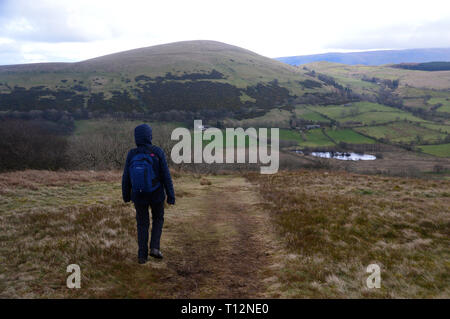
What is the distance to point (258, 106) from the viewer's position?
467 ft

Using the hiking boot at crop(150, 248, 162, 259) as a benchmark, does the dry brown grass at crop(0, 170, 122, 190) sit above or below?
below

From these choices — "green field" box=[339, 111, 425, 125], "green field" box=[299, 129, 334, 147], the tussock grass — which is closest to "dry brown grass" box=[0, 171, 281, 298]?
the tussock grass

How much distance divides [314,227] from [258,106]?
136138 mm

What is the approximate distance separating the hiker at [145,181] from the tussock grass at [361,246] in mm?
3418

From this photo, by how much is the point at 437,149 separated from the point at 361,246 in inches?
4039

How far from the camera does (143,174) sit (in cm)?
658

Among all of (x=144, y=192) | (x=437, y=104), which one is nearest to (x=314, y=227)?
(x=144, y=192)

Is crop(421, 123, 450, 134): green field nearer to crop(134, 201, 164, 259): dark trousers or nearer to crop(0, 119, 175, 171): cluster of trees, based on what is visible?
crop(0, 119, 175, 171): cluster of trees

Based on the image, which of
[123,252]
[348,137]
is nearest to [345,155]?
[348,137]

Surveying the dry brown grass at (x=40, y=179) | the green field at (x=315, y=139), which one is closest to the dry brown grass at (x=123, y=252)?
the dry brown grass at (x=40, y=179)

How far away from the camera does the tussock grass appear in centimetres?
591

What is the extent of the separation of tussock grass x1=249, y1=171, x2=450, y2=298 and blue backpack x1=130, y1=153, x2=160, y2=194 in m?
3.69
